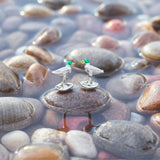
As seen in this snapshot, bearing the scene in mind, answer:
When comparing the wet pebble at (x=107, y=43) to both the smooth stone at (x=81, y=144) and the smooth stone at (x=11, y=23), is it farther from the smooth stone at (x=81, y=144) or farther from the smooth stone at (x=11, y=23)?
the smooth stone at (x=81, y=144)

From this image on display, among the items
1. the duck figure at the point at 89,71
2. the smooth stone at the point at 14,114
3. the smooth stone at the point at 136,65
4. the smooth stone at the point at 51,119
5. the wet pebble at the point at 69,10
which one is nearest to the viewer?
the smooth stone at the point at 14,114

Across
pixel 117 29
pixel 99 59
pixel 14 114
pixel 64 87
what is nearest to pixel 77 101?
pixel 64 87

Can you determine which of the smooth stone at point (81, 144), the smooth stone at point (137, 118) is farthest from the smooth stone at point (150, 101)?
the smooth stone at point (81, 144)

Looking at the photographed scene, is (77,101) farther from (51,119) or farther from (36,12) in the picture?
(36,12)

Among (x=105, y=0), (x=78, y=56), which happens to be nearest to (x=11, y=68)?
(x=78, y=56)

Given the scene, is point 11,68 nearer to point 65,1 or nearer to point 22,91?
point 22,91

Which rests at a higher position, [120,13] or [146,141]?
[120,13]
